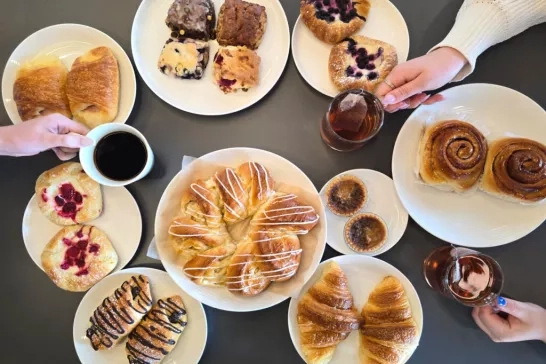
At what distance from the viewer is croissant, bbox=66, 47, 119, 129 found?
143cm

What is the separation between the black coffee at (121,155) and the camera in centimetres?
140

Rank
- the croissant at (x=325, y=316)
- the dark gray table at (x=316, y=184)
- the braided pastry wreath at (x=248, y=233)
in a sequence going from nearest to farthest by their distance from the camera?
the braided pastry wreath at (x=248, y=233) < the croissant at (x=325, y=316) < the dark gray table at (x=316, y=184)

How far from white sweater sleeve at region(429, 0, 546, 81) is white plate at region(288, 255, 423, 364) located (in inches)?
27.4

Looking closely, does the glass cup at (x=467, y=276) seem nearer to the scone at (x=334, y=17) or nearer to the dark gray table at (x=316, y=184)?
the dark gray table at (x=316, y=184)

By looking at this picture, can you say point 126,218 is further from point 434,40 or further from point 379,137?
point 434,40

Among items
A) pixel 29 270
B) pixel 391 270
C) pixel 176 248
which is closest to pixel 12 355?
pixel 29 270

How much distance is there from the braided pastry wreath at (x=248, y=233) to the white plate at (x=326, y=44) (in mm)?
388

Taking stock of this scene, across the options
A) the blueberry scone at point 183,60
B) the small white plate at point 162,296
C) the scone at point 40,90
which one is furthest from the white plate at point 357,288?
the scone at point 40,90

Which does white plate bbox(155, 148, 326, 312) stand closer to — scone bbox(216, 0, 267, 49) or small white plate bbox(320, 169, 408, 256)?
small white plate bbox(320, 169, 408, 256)

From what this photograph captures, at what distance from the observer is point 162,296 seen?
1.49 metres

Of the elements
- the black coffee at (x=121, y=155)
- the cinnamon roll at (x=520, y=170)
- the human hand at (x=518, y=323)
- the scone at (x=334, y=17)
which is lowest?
the human hand at (x=518, y=323)

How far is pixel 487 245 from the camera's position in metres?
1.42

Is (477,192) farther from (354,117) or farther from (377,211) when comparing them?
(354,117)

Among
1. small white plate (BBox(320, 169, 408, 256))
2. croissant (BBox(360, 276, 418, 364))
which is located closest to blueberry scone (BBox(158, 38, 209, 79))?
small white plate (BBox(320, 169, 408, 256))
